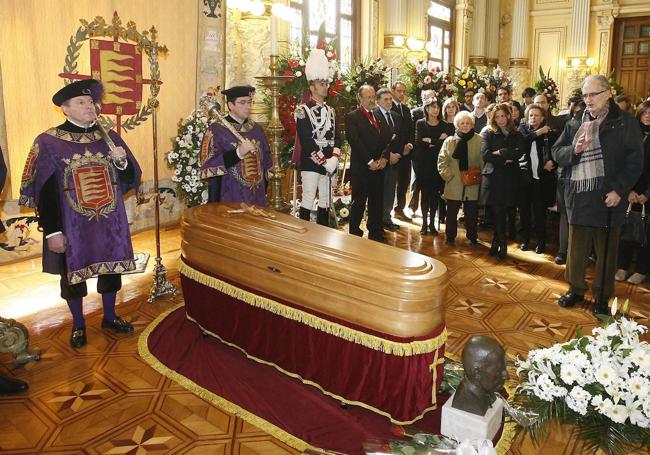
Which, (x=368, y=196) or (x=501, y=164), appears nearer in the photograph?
(x=501, y=164)

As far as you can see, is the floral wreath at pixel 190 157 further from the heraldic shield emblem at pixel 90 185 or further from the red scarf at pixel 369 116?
the red scarf at pixel 369 116

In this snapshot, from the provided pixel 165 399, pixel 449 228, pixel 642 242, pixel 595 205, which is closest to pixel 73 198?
pixel 165 399

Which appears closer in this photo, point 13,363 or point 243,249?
point 243,249

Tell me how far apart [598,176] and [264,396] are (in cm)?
284

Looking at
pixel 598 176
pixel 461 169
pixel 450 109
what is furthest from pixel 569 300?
pixel 450 109

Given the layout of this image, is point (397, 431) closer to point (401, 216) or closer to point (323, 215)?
point (323, 215)

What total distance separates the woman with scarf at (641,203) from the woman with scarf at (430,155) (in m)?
2.03

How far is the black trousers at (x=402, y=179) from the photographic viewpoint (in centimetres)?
A: 725

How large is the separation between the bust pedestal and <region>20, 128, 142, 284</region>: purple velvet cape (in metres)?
2.30

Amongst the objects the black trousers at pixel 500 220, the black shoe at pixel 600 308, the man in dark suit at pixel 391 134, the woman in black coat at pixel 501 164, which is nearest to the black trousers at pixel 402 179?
the man in dark suit at pixel 391 134

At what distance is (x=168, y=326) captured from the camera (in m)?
4.01

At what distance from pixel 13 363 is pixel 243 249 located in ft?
5.44

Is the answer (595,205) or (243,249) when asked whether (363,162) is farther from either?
(243,249)

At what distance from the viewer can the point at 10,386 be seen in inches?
124
